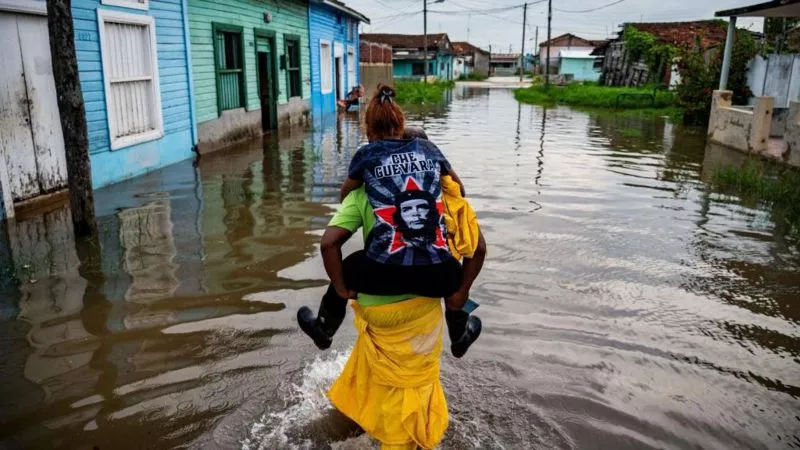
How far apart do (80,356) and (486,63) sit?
90598mm

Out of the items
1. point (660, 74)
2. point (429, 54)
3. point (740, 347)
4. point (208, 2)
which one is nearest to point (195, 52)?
point (208, 2)

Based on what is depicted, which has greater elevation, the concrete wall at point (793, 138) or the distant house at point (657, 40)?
the distant house at point (657, 40)

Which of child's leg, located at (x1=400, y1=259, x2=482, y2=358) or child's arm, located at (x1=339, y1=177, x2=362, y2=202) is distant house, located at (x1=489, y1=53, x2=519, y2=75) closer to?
child's leg, located at (x1=400, y1=259, x2=482, y2=358)

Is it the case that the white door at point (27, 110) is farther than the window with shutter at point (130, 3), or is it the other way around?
the window with shutter at point (130, 3)

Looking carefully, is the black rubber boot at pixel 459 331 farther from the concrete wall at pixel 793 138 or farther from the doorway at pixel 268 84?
the doorway at pixel 268 84

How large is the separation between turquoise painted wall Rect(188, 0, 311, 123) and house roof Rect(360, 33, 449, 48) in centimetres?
3914

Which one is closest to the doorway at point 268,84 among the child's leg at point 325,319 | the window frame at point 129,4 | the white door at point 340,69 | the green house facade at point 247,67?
the green house facade at point 247,67

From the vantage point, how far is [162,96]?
34.9 ft

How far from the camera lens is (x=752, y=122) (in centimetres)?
1330

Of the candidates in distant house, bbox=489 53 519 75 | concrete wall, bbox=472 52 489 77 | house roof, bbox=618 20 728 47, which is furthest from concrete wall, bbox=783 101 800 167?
distant house, bbox=489 53 519 75

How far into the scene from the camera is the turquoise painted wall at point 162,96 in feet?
28.1

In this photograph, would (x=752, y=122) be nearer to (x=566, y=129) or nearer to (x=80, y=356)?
(x=566, y=129)

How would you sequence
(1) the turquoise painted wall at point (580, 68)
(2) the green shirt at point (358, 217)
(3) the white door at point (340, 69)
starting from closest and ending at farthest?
(2) the green shirt at point (358, 217)
(3) the white door at point (340, 69)
(1) the turquoise painted wall at point (580, 68)

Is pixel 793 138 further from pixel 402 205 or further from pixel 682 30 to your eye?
pixel 682 30
